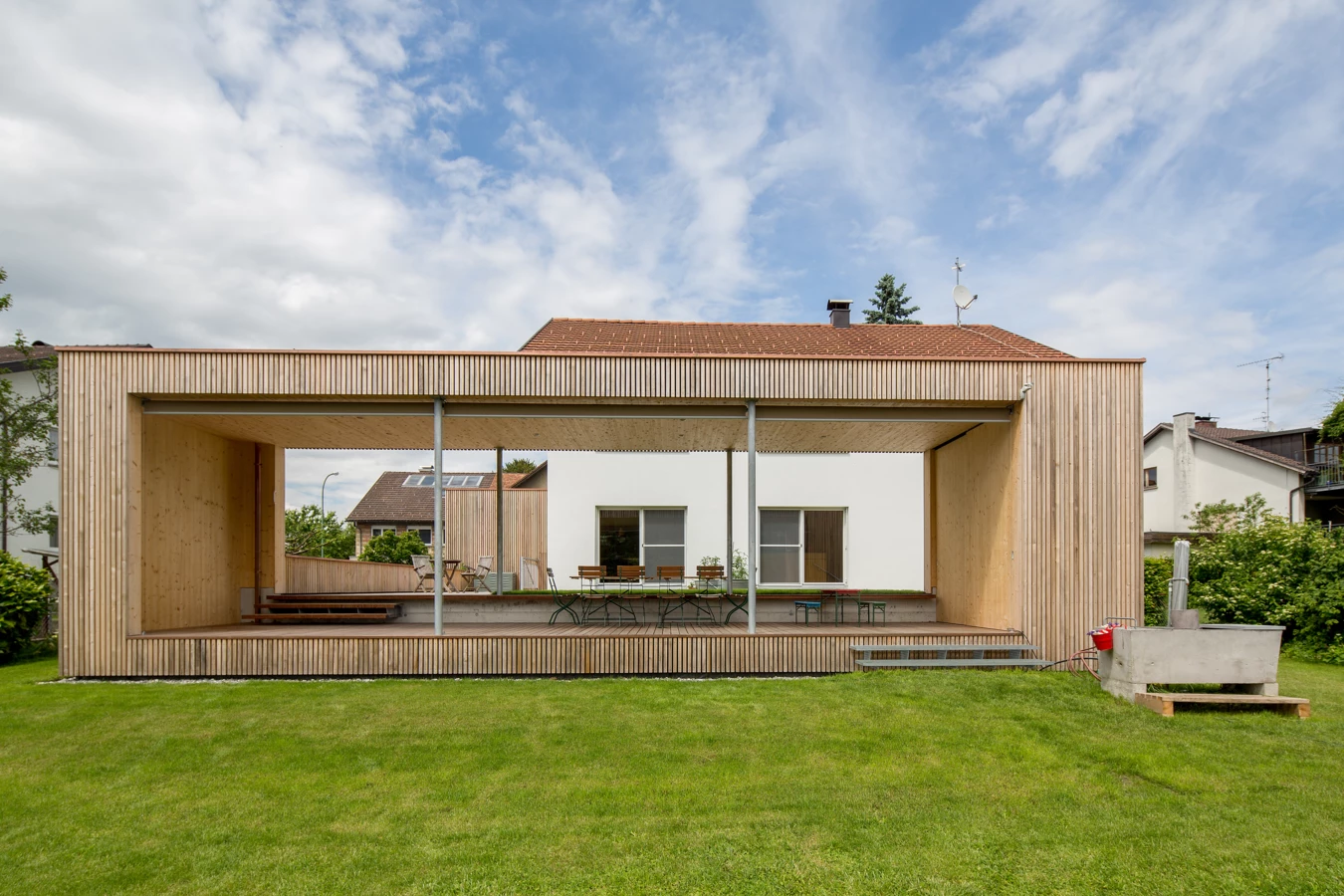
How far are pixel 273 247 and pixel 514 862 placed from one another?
1075cm

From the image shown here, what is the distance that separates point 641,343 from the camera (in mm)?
10766

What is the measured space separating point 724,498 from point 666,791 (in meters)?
11.7

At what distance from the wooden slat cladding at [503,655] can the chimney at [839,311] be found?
7.50 meters

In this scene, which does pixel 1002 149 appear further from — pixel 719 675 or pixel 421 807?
pixel 421 807

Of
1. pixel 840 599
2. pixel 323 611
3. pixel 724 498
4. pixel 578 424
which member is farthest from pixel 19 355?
pixel 840 599

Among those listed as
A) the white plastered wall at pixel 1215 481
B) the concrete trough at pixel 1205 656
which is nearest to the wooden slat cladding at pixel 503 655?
the concrete trough at pixel 1205 656

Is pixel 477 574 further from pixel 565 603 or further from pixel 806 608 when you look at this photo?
pixel 806 608

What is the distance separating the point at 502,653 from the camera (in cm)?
801

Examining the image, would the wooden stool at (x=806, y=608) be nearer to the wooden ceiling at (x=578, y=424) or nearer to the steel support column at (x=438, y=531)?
the wooden ceiling at (x=578, y=424)

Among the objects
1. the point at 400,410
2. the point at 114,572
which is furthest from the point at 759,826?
the point at 114,572

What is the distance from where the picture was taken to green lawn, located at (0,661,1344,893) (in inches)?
141

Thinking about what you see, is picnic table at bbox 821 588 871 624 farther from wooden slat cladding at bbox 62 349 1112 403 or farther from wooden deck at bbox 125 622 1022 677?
wooden slat cladding at bbox 62 349 1112 403

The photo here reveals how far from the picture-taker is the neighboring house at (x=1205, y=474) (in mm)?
22328

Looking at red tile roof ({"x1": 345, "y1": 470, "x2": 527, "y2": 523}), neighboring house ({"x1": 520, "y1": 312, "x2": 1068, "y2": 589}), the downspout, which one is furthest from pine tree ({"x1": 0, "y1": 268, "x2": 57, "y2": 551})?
red tile roof ({"x1": 345, "y1": 470, "x2": 527, "y2": 523})
